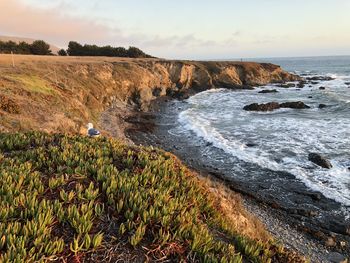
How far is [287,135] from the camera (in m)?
27.5

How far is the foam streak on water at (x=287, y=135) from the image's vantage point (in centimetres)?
1875

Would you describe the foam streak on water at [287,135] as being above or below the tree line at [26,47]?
below

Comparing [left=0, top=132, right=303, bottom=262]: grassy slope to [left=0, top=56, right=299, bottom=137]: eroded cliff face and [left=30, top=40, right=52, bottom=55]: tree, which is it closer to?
[left=0, top=56, right=299, bottom=137]: eroded cliff face

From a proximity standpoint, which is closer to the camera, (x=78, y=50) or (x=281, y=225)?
(x=281, y=225)

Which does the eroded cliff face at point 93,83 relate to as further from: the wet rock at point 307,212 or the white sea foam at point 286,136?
the wet rock at point 307,212

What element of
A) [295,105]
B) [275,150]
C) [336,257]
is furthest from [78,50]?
[336,257]

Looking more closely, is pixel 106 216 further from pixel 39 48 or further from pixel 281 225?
pixel 39 48

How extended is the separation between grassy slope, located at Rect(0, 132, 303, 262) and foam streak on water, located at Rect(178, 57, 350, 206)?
11.6 metres

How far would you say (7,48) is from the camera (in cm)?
5491

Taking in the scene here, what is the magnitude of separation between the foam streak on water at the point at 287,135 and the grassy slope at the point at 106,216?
458 inches

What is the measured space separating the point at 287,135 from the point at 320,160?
754 centimetres

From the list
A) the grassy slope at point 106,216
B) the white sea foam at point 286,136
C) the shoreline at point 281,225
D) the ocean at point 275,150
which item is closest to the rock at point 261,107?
the ocean at point 275,150

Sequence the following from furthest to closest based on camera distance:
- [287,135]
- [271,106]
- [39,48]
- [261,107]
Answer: [39,48] → [271,106] → [261,107] → [287,135]

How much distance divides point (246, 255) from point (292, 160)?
659 inches
